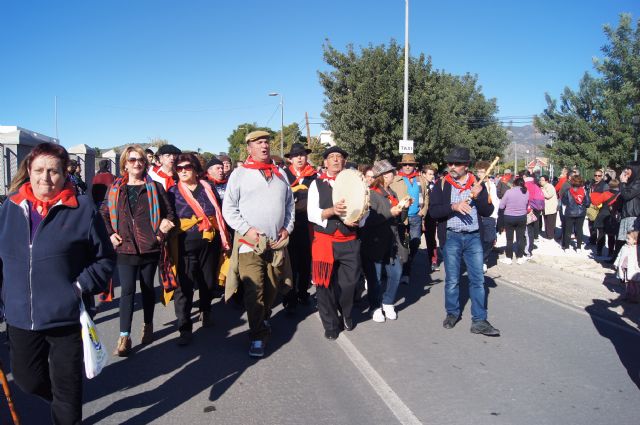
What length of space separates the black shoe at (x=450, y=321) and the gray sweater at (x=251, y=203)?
228 cm

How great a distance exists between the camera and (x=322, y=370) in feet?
14.4

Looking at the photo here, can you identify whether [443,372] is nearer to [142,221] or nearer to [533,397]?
[533,397]

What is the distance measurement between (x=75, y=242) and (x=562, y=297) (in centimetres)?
661

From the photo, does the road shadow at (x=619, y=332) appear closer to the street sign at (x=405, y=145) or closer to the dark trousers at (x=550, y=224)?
the dark trousers at (x=550, y=224)

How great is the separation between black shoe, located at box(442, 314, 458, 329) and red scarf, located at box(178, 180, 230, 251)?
103 inches

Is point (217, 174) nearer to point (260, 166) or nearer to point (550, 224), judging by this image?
point (260, 166)

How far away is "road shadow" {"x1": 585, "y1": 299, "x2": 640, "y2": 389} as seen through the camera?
4.47 meters

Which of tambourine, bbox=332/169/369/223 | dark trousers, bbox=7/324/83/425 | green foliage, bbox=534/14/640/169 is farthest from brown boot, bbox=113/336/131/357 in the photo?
green foliage, bbox=534/14/640/169

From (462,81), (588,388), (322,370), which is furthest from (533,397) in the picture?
(462,81)

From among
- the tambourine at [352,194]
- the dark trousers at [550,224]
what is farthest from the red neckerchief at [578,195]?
the tambourine at [352,194]

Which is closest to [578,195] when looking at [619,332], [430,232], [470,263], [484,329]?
[430,232]

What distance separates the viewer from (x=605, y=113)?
2138 centimetres

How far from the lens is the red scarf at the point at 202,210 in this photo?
17.1 ft

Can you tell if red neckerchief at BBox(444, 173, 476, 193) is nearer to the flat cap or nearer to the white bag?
the flat cap
